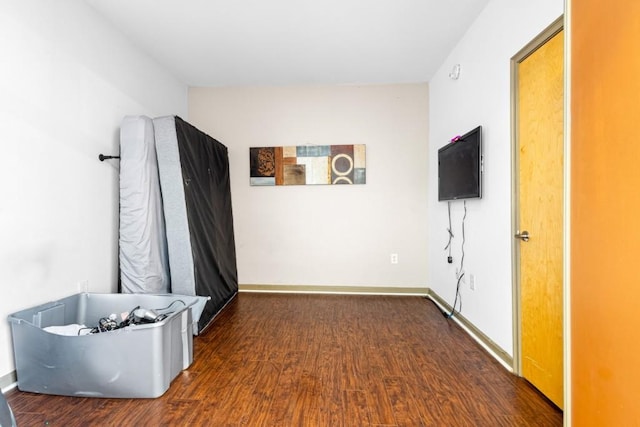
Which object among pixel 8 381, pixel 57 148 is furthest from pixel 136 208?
pixel 8 381

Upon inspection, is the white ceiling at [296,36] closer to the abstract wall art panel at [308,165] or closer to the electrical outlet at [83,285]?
the abstract wall art panel at [308,165]

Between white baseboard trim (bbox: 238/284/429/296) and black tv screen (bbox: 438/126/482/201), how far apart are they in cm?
133

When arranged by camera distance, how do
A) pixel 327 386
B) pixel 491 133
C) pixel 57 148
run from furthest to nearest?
pixel 491 133 < pixel 57 148 < pixel 327 386

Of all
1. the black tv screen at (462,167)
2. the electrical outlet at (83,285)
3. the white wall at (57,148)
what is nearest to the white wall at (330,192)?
the black tv screen at (462,167)

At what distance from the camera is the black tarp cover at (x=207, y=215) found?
2.52m

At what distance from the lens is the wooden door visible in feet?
5.09

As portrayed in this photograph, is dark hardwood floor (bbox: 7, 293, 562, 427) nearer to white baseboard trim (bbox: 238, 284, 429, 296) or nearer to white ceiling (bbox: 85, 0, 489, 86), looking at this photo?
white baseboard trim (bbox: 238, 284, 429, 296)

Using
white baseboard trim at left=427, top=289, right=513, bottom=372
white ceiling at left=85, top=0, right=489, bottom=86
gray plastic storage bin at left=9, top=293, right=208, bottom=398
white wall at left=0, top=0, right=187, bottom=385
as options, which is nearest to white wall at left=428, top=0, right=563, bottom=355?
white baseboard trim at left=427, top=289, right=513, bottom=372

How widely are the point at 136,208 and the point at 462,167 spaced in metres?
2.73

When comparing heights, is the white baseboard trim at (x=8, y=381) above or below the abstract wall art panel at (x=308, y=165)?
below

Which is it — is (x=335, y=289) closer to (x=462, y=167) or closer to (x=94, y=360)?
(x=462, y=167)

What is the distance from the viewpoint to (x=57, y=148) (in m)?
1.94

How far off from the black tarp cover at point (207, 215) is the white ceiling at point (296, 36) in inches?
31.9

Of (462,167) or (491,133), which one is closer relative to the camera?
(491,133)
